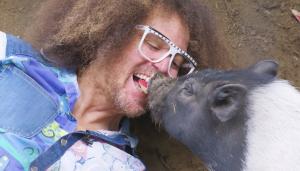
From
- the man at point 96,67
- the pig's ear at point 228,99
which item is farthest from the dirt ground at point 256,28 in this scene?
the pig's ear at point 228,99

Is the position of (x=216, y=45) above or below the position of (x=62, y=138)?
above

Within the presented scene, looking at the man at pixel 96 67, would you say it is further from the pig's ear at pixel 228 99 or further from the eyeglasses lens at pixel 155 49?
the pig's ear at pixel 228 99

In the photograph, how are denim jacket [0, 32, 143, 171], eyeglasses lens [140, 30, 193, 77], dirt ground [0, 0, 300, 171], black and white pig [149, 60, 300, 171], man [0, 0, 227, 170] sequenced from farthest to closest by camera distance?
dirt ground [0, 0, 300, 171]
eyeglasses lens [140, 30, 193, 77]
man [0, 0, 227, 170]
denim jacket [0, 32, 143, 171]
black and white pig [149, 60, 300, 171]

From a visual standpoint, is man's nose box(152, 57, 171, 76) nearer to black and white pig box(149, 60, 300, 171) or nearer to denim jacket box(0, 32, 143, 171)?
black and white pig box(149, 60, 300, 171)

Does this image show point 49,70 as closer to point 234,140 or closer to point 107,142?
point 107,142

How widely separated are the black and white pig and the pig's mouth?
0.07 meters

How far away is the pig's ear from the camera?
5.82ft

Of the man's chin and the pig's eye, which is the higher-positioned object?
the pig's eye

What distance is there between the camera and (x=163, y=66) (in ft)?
6.79

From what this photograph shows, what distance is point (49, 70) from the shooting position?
206cm

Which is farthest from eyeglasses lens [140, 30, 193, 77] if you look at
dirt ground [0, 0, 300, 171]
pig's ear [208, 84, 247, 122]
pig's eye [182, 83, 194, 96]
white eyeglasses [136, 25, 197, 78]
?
dirt ground [0, 0, 300, 171]

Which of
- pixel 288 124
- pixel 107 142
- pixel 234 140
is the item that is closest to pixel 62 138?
pixel 107 142

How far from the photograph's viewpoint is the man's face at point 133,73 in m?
2.06

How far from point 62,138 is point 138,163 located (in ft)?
1.16
